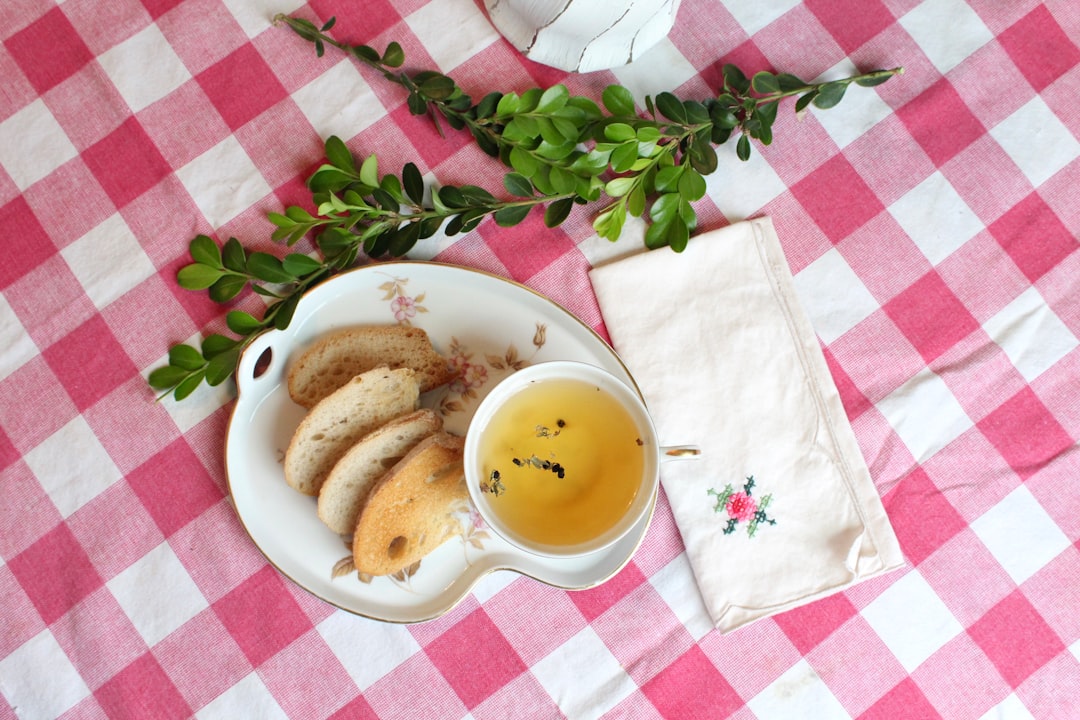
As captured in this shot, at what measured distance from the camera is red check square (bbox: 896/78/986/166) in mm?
869

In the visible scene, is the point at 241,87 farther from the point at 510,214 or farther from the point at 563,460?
the point at 563,460

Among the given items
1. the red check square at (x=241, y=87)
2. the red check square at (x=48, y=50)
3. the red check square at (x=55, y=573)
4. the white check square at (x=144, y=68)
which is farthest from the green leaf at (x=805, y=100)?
the red check square at (x=55, y=573)

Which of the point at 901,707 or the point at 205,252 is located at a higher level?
the point at 205,252

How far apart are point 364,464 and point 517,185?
12.4 inches

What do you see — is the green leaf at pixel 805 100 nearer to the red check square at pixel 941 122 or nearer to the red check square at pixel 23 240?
the red check square at pixel 941 122

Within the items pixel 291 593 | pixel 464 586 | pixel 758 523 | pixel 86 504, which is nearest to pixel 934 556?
pixel 758 523

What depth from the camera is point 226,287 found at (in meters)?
0.80

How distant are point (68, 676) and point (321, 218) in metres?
0.53

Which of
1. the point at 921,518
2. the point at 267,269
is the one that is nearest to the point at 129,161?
the point at 267,269

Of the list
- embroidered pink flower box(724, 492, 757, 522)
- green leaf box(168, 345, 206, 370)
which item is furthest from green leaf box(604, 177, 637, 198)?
green leaf box(168, 345, 206, 370)

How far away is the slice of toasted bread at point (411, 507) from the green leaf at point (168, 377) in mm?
228

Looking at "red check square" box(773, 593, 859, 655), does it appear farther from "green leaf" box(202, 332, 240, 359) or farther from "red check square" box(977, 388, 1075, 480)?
"green leaf" box(202, 332, 240, 359)

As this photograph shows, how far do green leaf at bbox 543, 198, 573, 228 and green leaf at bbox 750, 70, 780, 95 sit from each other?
0.73 ft

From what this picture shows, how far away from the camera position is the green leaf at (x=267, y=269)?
0.78m
